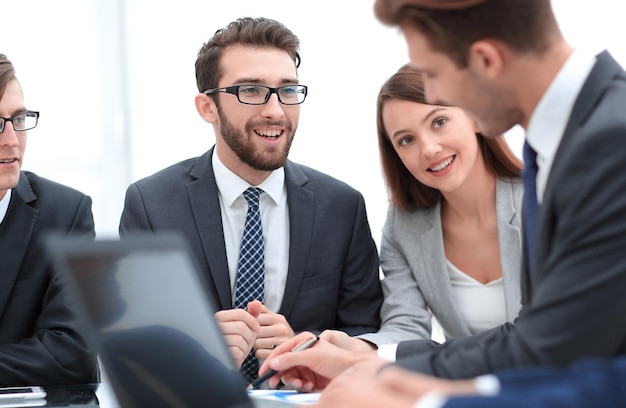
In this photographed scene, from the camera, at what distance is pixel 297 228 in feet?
8.57

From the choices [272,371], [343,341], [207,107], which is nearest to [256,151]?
[207,107]

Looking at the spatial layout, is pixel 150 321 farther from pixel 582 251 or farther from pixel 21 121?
pixel 21 121

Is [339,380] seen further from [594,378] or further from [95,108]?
[95,108]

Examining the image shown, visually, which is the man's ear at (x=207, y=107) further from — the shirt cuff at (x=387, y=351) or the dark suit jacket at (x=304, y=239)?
the shirt cuff at (x=387, y=351)

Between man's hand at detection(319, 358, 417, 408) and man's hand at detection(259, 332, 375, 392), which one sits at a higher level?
man's hand at detection(319, 358, 417, 408)

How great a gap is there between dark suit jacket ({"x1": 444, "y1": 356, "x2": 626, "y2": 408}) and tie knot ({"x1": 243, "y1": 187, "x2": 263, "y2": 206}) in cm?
175

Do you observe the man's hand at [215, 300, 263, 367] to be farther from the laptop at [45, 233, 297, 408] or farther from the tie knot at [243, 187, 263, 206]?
the laptop at [45, 233, 297, 408]

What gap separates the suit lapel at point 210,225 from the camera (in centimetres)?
250

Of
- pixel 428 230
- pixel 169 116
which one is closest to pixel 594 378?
pixel 428 230

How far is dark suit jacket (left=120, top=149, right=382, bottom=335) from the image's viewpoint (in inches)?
100

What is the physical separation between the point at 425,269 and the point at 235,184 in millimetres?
673

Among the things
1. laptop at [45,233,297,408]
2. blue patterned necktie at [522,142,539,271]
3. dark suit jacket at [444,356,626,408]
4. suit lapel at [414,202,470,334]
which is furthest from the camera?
suit lapel at [414,202,470,334]

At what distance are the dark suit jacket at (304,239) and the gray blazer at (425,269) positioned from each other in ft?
0.25

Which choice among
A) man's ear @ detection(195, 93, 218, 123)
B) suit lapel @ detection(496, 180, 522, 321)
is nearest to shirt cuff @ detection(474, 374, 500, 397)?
suit lapel @ detection(496, 180, 522, 321)
